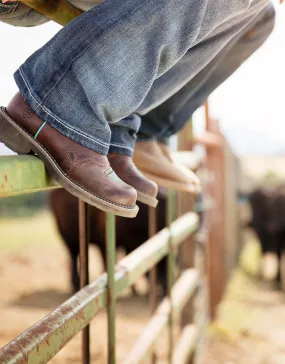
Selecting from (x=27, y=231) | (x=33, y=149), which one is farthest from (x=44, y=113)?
(x=27, y=231)

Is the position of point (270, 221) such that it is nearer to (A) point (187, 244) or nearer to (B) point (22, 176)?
(A) point (187, 244)

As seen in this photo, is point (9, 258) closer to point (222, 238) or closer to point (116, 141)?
point (222, 238)

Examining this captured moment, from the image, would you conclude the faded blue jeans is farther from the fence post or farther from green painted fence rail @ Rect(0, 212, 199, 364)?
the fence post

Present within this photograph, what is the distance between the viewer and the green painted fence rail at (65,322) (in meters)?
0.93

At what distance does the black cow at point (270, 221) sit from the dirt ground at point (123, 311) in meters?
1.01

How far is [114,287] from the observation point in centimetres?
142

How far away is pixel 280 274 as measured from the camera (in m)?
8.24

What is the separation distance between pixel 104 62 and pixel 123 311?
4537 mm

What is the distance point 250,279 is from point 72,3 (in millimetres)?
7602

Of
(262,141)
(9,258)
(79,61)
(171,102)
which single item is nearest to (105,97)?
(79,61)

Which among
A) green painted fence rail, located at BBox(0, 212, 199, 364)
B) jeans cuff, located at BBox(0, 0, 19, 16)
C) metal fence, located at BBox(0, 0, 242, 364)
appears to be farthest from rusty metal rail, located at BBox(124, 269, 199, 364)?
jeans cuff, located at BBox(0, 0, 19, 16)

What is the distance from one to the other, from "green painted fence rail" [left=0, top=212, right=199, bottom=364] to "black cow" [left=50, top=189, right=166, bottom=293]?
424 cm

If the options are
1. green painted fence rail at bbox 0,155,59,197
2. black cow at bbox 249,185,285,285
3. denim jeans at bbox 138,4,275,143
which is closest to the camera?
green painted fence rail at bbox 0,155,59,197

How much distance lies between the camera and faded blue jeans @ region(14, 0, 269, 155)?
954 millimetres
